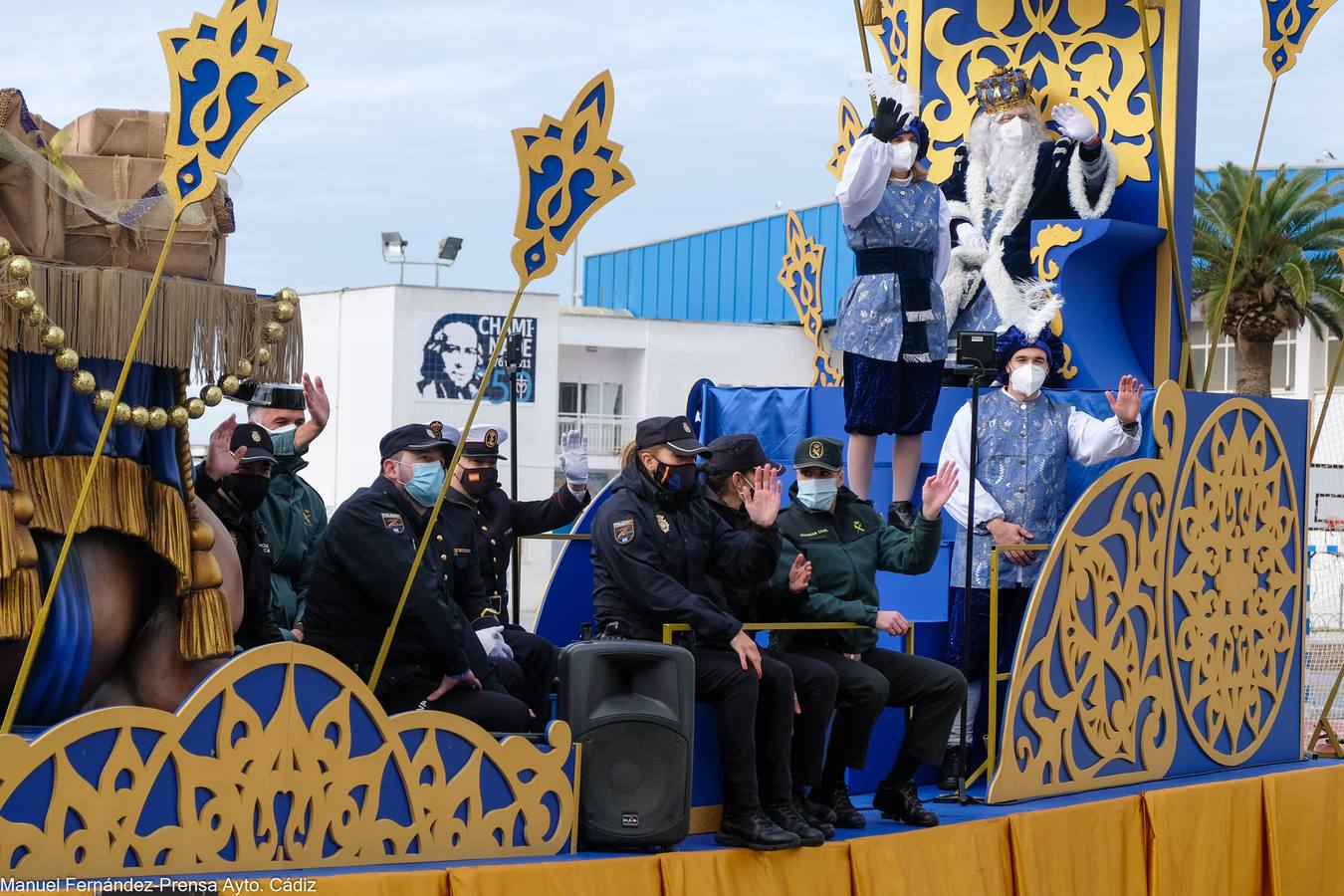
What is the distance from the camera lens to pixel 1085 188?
9.37 meters

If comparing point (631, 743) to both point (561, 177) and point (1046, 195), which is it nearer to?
point (561, 177)

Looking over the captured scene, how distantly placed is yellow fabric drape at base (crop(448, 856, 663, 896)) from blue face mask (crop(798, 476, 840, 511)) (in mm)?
1565

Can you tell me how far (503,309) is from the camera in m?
31.5

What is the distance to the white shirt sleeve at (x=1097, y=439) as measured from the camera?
24.6 ft

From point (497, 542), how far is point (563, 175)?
7.23ft

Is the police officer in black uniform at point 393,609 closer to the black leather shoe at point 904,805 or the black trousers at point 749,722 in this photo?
the black trousers at point 749,722

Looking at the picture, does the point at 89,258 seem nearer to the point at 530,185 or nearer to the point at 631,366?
the point at 530,185

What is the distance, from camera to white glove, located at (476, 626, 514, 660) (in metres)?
6.41

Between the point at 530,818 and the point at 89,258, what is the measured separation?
6.69 feet

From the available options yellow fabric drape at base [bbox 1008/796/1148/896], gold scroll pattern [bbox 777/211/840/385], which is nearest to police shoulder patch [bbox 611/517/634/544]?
yellow fabric drape at base [bbox 1008/796/1148/896]

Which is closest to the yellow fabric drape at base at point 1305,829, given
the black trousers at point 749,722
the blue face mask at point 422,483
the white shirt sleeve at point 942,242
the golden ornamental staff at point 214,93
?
the white shirt sleeve at point 942,242

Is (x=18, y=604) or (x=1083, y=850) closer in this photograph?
(x=18, y=604)

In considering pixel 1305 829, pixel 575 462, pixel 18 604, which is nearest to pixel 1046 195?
pixel 575 462

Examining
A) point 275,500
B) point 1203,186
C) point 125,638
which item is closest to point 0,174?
point 125,638
